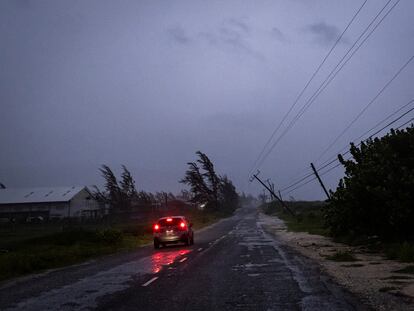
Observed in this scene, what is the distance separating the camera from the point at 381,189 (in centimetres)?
Answer: 2395

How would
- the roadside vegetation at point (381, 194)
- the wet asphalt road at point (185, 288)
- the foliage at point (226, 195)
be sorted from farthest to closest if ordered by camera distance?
the foliage at point (226, 195) < the roadside vegetation at point (381, 194) < the wet asphalt road at point (185, 288)

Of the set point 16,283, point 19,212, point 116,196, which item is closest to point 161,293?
point 16,283

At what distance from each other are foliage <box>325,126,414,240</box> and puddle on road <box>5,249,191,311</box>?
10390 mm

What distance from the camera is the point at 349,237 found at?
1243 inches

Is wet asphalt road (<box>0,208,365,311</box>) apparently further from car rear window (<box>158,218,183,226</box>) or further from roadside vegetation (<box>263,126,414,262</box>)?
car rear window (<box>158,218,183,226</box>)

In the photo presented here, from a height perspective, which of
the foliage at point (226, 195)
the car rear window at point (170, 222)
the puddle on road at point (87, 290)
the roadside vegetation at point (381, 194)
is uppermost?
the foliage at point (226, 195)

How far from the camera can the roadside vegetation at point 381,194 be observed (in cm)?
2330

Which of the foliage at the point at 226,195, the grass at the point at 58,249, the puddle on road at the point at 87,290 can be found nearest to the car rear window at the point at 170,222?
the grass at the point at 58,249

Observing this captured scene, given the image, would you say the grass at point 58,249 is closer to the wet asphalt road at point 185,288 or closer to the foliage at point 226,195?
the wet asphalt road at point 185,288

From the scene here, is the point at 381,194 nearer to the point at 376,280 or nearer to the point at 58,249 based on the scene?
the point at 376,280

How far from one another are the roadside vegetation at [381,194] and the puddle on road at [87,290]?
959 cm

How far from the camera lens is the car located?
A: 31797mm

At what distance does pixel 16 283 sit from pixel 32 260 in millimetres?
5237

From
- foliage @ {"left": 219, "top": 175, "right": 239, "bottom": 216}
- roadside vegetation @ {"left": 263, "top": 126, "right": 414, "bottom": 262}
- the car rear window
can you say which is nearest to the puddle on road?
roadside vegetation @ {"left": 263, "top": 126, "right": 414, "bottom": 262}
